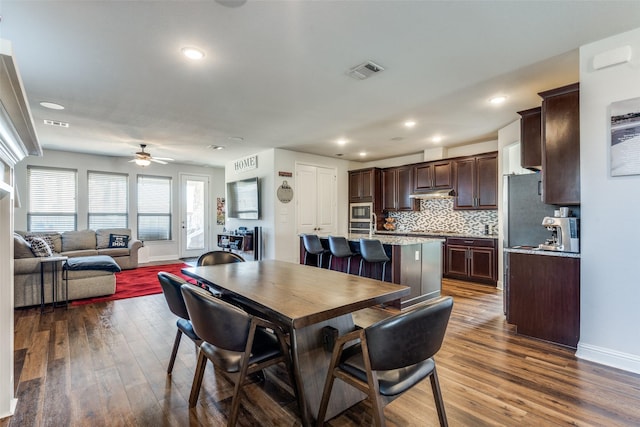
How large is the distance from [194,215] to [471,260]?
717cm

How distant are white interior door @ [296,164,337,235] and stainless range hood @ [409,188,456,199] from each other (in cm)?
194

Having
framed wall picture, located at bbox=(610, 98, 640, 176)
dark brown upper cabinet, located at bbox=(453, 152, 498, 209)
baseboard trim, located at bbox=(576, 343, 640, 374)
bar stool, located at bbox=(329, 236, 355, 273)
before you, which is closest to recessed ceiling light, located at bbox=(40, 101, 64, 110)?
bar stool, located at bbox=(329, 236, 355, 273)

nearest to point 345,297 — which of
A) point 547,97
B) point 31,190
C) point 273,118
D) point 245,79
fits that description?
point 245,79

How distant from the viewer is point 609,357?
2420 millimetres

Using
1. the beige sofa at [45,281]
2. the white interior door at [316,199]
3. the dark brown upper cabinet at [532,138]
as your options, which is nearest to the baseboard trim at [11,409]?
the beige sofa at [45,281]

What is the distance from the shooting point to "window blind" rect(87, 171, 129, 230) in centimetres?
705

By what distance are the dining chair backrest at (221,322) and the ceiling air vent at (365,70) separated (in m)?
2.41

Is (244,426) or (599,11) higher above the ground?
(599,11)

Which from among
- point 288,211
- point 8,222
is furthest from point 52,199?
point 8,222

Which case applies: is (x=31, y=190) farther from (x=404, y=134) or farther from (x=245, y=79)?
(x=404, y=134)

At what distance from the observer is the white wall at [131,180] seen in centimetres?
627

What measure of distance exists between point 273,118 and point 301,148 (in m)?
2.05

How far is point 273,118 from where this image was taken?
4.37 m

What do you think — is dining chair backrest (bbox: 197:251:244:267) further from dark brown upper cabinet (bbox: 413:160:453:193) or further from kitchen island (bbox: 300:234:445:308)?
dark brown upper cabinet (bbox: 413:160:453:193)
